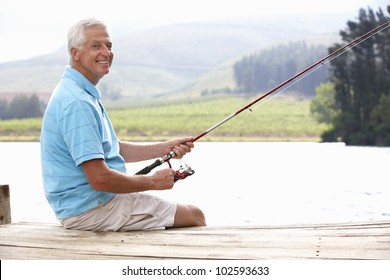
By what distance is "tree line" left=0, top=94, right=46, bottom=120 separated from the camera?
82125 millimetres

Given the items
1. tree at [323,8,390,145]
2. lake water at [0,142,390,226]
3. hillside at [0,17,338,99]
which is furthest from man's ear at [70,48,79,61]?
hillside at [0,17,338,99]

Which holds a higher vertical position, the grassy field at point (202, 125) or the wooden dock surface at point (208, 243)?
the wooden dock surface at point (208, 243)

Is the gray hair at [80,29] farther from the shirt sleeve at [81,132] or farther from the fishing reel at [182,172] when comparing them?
the fishing reel at [182,172]

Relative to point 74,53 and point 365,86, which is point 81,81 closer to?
point 74,53

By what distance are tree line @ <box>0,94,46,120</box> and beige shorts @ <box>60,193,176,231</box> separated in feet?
260

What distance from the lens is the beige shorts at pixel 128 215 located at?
151 inches

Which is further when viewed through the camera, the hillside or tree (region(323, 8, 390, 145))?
the hillside

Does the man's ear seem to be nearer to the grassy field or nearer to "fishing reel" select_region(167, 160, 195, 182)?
"fishing reel" select_region(167, 160, 195, 182)

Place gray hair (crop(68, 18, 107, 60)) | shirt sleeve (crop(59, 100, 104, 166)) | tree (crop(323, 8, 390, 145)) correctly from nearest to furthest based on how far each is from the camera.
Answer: shirt sleeve (crop(59, 100, 104, 166)), gray hair (crop(68, 18, 107, 60)), tree (crop(323, 8, 390, 145))

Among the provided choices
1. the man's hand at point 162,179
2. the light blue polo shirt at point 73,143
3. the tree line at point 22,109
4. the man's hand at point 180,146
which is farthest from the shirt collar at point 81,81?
the tree line at point 22,109

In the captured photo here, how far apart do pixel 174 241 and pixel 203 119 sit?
248ft

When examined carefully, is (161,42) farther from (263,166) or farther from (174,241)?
(174,241)

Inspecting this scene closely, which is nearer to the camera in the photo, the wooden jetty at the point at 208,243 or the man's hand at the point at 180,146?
the wooden jetty at the point at 208,243

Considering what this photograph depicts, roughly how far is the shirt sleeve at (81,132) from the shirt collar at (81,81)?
0.13m
